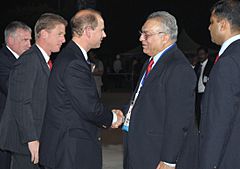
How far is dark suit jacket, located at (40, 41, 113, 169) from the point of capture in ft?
10.8

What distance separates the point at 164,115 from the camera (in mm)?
3160

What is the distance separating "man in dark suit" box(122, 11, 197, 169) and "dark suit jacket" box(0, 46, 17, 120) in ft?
5.71

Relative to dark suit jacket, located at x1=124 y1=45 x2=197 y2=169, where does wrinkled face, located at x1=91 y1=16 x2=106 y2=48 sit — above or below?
above

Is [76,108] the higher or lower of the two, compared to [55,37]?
lower

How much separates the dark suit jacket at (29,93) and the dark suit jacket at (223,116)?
1.52 meters

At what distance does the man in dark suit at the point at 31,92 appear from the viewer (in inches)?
149

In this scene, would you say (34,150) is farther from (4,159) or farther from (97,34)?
(4,159)

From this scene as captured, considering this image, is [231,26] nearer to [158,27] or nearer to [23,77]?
[158,27]

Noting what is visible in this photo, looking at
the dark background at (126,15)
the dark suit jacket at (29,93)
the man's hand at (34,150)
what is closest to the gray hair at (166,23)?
the dark suit jacket at (29,93)

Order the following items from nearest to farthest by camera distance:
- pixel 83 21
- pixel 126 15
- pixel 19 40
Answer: pixel 83 21 < pixel 19 40 < pixel 126 15

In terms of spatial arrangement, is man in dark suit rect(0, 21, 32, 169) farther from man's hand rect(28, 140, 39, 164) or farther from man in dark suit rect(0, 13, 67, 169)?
man's hand rect(28, 140, 39, 164)

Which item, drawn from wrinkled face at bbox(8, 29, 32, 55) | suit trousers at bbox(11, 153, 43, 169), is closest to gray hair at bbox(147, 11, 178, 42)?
suit trousers at bbox(11, 153, 43, 169)

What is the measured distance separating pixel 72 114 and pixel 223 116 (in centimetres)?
113

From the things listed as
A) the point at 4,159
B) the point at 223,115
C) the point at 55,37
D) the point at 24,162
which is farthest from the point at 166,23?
the point at 4,159
